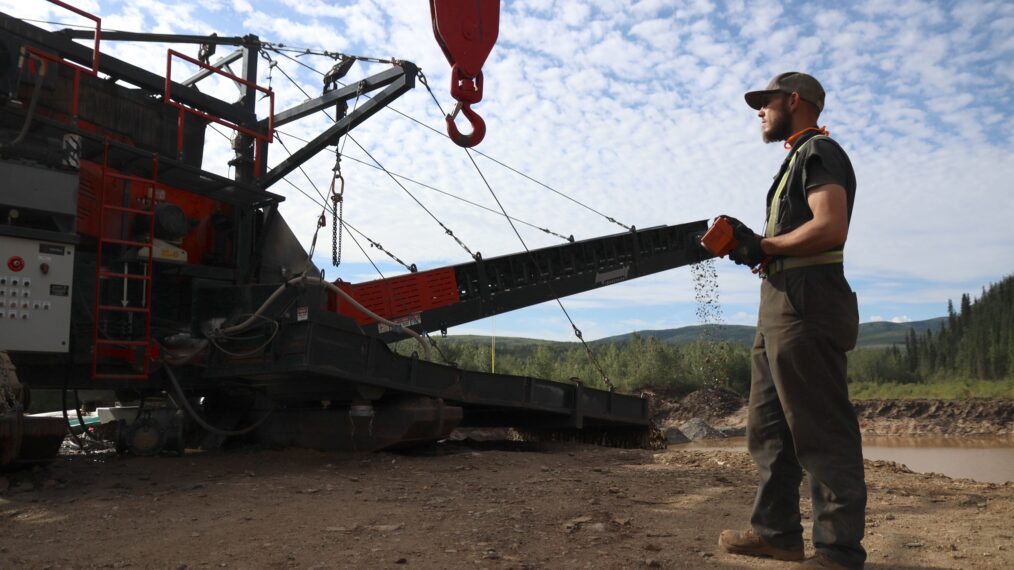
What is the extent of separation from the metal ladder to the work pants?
4946 millimetres

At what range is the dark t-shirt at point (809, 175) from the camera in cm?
286

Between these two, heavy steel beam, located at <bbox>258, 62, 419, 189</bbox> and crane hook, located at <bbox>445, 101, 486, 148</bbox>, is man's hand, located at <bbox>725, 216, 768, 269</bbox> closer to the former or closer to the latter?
crane hook, located at <bbox>445, 101, 486, 148</bbox>

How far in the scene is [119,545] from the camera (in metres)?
3.45

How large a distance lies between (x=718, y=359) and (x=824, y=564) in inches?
751

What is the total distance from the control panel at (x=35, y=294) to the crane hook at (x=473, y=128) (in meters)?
2.91

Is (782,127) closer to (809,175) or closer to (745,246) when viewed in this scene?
(809,175)

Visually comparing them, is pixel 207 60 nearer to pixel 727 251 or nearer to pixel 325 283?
pixel 325 283

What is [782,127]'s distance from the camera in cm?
314

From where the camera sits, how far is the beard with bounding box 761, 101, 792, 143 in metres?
3.12

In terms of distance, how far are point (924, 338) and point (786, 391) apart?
55982 millimetres

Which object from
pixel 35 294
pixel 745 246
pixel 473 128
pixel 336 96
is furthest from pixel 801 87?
pixel 336 96

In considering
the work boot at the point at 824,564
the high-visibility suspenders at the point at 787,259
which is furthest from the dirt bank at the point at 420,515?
the high-visibility suspenders at the point at 787,259

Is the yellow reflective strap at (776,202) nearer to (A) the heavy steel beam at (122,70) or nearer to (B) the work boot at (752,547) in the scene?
(B) the work boot at (752,547)

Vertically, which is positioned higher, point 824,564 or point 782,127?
point 782,127
